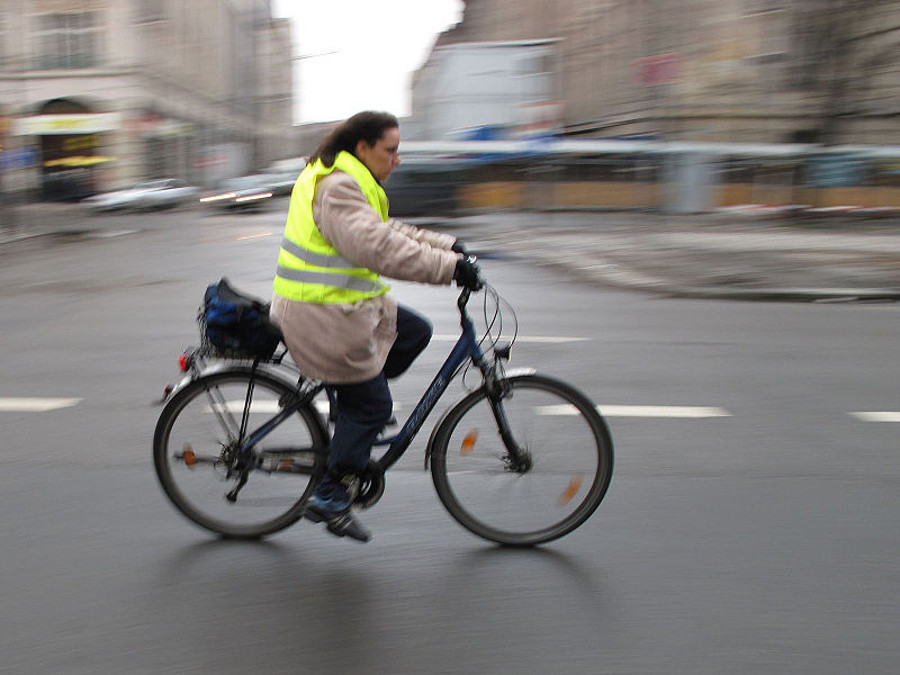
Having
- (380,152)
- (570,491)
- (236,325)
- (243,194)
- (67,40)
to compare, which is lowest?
(570,491)

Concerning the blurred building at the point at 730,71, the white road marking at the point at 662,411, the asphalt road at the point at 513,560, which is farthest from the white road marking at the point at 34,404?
the blurred building at the point at 730,71

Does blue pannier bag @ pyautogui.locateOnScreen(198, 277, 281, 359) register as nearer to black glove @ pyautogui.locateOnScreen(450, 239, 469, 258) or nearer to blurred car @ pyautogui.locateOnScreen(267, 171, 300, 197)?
black glove @ pyautogui.locateOnScreen(450, 239, 469, 258)

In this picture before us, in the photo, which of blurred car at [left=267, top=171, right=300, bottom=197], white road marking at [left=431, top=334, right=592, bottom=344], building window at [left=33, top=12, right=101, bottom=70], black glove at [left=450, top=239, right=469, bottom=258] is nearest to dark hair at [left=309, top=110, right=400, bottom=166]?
black glove at [left=450, top=239, right=469, bottom=258]

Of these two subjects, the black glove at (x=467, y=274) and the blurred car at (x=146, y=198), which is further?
the blurred car at (x=146, y=198)

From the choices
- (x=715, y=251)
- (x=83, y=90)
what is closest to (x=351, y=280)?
(x=715, y=251)

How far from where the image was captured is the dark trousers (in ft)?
12.4

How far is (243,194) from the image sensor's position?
30.2m

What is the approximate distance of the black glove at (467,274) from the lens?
3.54m

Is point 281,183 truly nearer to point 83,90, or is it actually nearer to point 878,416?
point 83,90

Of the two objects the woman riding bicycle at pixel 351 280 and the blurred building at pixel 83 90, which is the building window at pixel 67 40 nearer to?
the blurred building at pixel 83 90

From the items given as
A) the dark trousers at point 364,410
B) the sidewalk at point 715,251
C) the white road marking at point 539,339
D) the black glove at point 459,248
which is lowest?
the white road marking at point 539,339

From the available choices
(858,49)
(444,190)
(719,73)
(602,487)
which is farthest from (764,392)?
(719,73)

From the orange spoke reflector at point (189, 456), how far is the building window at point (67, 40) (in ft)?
144

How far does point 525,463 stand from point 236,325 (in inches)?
44.9
